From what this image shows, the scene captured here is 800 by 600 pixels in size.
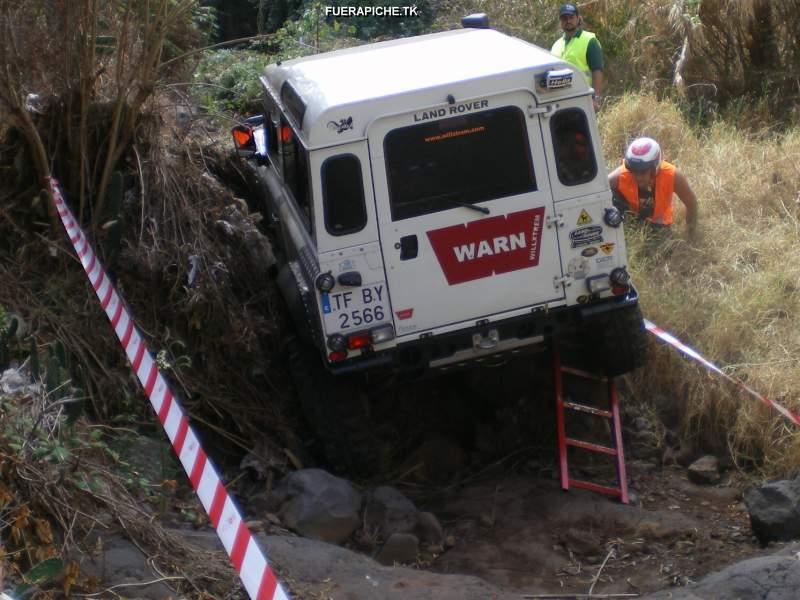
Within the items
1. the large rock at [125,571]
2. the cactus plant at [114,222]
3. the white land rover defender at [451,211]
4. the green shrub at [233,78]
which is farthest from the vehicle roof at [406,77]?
the green shrub at [233,78]

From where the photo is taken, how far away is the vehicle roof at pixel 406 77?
5.39m

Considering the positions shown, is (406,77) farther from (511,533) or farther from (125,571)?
(125,571)

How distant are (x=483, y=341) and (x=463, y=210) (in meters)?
0.74

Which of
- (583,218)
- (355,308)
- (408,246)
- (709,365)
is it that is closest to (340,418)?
(355,308)

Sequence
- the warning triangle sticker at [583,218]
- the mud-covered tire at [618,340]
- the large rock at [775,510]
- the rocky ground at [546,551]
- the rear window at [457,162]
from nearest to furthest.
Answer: the rocky ground at [546,551] < the large rock at [775,510] < the rear window at [457,162] < the warning triangle sticker at [583,218] < the mud-covered tire at [618,340]

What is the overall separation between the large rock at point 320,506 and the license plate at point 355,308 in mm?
843

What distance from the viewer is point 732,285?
7062mm

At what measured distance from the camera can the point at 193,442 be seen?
456 cm

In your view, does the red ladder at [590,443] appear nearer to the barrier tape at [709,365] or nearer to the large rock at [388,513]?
the barrier tape at [709,365]

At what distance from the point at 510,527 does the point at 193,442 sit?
6.59ft

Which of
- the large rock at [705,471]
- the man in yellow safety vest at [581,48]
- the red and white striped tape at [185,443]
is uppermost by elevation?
the man in yellow safety vest at [581,48]

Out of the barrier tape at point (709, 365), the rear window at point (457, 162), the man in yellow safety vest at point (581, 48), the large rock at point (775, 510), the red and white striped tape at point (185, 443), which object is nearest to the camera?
the red and white striped tape at point (185, 443)

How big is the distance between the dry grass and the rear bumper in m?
0.87

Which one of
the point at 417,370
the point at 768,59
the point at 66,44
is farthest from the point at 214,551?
the point at 768,59
